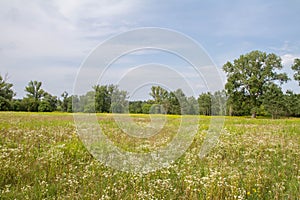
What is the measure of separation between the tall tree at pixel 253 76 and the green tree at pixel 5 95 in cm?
5283

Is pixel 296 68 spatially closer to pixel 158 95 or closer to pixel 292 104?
pixel 292 104

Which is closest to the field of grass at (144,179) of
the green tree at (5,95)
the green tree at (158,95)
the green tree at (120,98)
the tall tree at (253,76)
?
the green tree at (120,98)

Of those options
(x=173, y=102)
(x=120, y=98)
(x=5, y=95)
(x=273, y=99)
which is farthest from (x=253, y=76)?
(x=5, y=95)

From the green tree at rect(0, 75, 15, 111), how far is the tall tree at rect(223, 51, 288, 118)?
173 feet

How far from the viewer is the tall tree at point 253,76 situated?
5528 centimetres

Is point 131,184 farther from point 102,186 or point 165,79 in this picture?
point 165,79

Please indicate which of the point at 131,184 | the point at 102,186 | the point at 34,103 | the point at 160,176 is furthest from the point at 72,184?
the point at 34,103

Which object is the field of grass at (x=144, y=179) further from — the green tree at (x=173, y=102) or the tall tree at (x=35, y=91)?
the tall tree at (x=35, y=91)

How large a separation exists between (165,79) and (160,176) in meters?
6.02

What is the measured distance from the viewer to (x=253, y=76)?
2148 inches

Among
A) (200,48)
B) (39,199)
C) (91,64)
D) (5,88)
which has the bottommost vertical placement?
(39,199)

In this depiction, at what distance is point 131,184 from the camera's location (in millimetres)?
4586

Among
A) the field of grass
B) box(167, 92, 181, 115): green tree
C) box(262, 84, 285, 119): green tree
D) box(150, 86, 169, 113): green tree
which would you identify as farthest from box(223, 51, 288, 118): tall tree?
the field of grass

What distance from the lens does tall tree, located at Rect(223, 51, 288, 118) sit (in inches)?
2176
